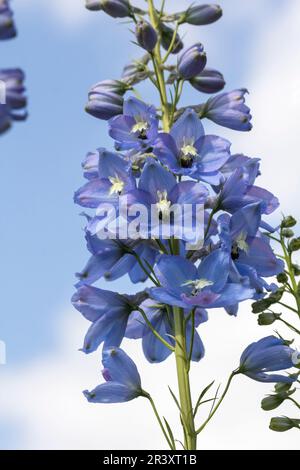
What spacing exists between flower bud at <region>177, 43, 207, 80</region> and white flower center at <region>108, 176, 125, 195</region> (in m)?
0.63

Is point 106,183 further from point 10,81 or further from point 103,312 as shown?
point 10,81

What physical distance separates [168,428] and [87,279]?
0.73 m

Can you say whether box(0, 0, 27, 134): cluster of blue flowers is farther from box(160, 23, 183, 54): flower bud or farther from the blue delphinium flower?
box(160, 23, 183, 54): flower bud

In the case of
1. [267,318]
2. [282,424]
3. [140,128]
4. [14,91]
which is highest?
[140,128]

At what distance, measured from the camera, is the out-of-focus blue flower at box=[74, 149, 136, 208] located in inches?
113

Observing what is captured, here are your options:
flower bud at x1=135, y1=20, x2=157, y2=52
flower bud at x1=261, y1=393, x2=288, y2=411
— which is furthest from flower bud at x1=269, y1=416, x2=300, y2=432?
flower bud at x1=135, y1=20, x2=157, y2=52

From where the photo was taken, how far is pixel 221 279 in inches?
101

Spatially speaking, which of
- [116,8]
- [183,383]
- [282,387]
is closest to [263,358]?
[183,383]

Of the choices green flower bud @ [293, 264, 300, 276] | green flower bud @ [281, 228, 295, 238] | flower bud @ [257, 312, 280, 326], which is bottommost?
flower bud @ [257, 312, 280, 326]

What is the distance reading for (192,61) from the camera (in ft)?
10.1

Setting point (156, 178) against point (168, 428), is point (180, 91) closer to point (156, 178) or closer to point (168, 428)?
point (156, 178)

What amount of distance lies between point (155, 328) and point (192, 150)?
31.1 inches

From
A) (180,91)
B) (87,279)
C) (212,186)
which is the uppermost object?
(180,91)

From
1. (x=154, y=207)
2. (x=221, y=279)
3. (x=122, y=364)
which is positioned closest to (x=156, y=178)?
(x=154, y=207)
